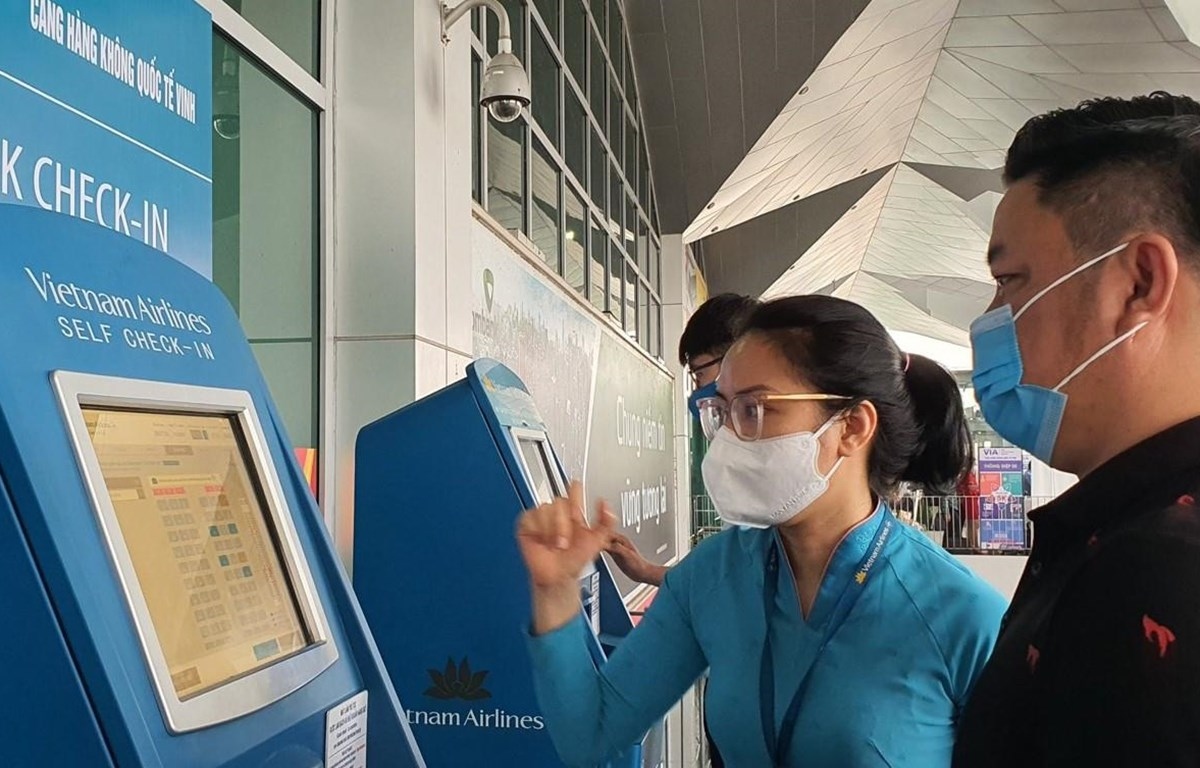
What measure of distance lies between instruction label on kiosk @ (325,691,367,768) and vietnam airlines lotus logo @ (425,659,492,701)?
0.72 meters

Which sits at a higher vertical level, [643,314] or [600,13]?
[600,13]

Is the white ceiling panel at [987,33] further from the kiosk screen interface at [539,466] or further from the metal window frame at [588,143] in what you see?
the kiosk screen interface at [539,466]

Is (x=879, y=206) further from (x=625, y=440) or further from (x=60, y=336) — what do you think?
(x=60, y=336)

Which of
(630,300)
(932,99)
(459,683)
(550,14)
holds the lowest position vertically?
(459,683)

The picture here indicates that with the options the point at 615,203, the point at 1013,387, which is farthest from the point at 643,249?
the point at 1013,387

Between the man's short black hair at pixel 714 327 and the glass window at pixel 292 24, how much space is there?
114cm

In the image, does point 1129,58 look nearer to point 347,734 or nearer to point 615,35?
point 615,35

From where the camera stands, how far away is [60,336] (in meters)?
0.76

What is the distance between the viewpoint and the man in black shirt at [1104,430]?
639mm

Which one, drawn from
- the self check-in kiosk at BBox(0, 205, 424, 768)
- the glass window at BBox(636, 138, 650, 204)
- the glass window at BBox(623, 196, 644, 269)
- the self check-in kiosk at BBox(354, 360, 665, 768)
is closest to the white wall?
the self check-in kiosk at BBox(354, 360, 665, 768)

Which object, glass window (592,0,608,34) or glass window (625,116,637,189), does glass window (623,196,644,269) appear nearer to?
glass window (625,116,637,189)

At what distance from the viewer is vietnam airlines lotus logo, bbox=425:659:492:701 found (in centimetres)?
171

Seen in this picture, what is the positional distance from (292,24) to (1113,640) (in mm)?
2136

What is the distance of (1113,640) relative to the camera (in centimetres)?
65
